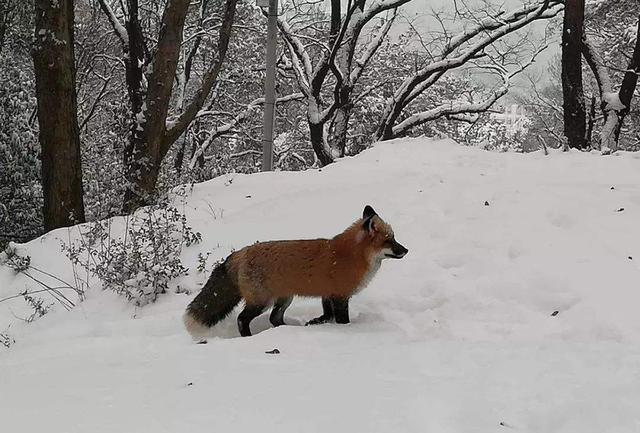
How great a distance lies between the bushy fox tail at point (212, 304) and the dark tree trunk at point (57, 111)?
4.51 m

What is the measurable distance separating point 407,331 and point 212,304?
5.32 feet

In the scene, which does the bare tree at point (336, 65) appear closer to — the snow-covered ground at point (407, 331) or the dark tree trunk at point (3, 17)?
the dark tree trunk at point (3, 17)

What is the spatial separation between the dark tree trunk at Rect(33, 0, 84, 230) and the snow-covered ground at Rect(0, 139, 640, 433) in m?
1.04

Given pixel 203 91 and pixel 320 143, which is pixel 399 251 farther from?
pixel 320 143

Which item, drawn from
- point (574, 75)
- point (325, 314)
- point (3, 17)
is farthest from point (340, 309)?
→ point (3, 17)

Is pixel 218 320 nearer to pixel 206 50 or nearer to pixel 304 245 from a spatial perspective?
Answer: pixel 304 245

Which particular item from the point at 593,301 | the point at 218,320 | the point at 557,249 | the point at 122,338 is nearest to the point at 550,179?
the point at 557,249

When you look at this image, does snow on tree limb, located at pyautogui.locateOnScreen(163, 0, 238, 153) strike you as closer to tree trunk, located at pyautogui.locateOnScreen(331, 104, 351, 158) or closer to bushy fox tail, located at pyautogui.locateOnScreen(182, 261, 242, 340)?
bushy fox tail, located at pyautogui.locateOnScreen(182, 261, 242, 340)

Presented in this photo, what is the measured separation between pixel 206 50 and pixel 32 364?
22.1m

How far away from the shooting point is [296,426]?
8.69 feet

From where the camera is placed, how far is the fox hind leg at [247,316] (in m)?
5.07

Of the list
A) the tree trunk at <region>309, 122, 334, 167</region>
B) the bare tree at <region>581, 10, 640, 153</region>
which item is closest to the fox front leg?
the bare tree at <region>581, 10, 640, 153</region>

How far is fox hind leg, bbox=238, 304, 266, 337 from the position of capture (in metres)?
5.07

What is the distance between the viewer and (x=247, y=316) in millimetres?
5082
